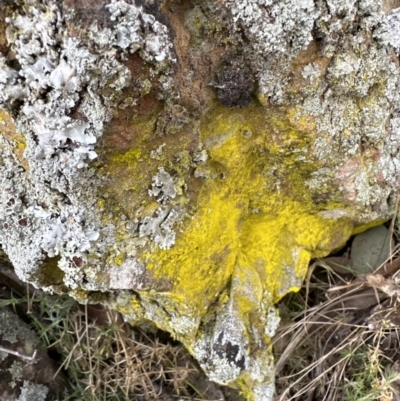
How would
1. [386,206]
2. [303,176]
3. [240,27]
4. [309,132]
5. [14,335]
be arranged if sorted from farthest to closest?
[14,335], [386,206], [303,176], [309,132], [240,27]

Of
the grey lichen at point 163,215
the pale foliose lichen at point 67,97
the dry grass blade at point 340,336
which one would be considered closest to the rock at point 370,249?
the dry grass blade at point 340,336

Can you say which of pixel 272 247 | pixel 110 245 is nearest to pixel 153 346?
pixel 272 247

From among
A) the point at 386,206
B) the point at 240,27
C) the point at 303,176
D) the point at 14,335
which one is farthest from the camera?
the point at 14,335

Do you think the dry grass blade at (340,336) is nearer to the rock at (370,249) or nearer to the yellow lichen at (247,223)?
the rock at (370,249)

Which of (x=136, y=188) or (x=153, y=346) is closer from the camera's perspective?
(x=136, y=188)

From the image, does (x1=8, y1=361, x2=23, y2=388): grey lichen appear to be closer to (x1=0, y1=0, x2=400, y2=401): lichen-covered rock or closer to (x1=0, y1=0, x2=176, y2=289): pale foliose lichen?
(x1=0, y1=0, x2=400, y2=401): lichen-covered rock

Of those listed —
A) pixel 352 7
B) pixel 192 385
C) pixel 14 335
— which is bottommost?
pixel 192 385

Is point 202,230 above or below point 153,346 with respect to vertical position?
above

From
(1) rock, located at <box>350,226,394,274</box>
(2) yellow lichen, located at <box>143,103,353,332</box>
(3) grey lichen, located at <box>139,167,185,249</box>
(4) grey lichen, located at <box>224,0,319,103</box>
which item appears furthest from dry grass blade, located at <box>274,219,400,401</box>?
(4) grey lichen, located at <box>224,0,319,103</box>

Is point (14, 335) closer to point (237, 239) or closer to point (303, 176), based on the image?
point (237, 239)
